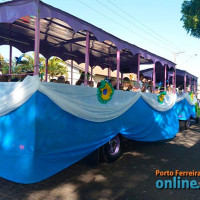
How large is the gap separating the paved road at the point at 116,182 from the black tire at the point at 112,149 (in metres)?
0.15

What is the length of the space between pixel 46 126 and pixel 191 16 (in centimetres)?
1331

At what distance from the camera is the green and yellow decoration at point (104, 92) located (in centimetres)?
489

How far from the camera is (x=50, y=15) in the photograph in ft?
12.7

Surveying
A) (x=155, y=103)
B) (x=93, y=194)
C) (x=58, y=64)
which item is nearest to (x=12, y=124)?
(x=93, y=194)

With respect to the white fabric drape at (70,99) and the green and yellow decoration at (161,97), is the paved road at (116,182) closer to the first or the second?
the white fabric drape at (70,99)

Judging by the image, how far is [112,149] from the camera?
5.65 metres

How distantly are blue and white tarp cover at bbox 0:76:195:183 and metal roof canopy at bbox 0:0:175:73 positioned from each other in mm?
1309

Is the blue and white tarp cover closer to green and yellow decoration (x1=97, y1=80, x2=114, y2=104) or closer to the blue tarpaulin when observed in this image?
the blue tarpaulin

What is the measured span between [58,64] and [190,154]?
17508mm

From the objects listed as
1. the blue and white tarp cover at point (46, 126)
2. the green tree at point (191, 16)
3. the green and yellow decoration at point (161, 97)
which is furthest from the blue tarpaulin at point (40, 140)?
the green tree at point (191, 16)

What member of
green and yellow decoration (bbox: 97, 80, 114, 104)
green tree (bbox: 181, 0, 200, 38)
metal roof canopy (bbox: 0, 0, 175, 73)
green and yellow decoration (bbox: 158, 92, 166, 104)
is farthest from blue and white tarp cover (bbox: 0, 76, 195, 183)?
green tree (bbox: 181, 0, 200, 38)

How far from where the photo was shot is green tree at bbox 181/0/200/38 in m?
13.2

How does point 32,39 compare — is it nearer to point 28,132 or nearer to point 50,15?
point 50,15

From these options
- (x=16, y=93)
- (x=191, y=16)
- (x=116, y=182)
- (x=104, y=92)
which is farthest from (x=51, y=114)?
(x=191, y=16)
